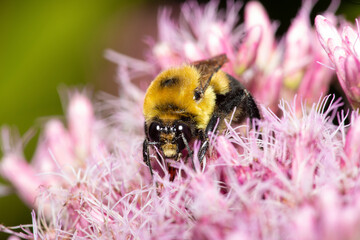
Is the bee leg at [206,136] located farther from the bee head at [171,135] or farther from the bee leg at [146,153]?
the bee leg at [146,153]

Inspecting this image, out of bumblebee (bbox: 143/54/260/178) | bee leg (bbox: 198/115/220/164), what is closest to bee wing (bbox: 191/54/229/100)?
bumblebee (bbox: 143/54/260/178)

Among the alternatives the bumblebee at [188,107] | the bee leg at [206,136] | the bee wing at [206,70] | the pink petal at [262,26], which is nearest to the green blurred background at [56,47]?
the pink petal at [262,26]

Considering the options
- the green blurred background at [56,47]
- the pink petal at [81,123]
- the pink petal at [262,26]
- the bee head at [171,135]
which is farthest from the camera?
the green blurred background at [56,47]

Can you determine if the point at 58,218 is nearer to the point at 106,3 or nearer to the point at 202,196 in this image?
the point at 202,196

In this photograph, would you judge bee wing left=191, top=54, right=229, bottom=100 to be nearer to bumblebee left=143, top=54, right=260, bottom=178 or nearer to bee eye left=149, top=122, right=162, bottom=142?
bumblebee left=143, top=54, right=260, bottom=178

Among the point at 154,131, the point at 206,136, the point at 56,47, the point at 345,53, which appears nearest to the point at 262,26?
the point at 345,53

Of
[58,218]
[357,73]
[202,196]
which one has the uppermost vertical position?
[357,73]

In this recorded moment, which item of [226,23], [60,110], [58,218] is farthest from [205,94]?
[60,110]
